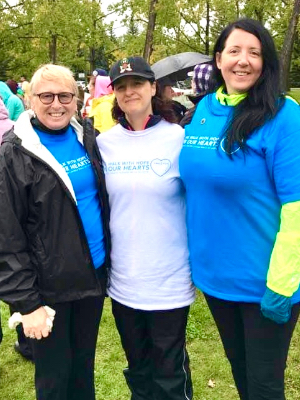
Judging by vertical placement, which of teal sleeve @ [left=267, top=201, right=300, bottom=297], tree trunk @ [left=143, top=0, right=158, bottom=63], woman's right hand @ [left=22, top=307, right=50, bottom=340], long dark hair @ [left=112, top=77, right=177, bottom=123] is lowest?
woman's right hand @ [left=22, top=307, right=50, bottom=340]

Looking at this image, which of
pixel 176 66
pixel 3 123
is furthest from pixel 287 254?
pixel 176 66

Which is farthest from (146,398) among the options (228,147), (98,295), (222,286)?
(228,147)

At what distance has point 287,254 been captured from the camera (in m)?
1.86

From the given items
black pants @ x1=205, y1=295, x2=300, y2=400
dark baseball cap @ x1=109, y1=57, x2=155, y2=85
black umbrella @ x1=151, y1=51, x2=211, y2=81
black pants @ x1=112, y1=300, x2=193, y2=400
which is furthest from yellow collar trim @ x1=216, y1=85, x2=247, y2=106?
black umbrella @ x1=151, y1=51, x2=211, y2=81

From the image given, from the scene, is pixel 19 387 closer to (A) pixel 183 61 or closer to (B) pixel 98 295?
(B) pixel 98 295

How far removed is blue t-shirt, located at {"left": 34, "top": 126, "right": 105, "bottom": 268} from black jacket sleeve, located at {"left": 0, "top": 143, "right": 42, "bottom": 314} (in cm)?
20

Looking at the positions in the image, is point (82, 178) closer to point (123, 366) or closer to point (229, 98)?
point (229, 98)

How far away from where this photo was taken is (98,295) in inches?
90.9

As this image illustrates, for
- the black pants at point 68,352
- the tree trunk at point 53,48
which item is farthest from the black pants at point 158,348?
the tree trunk at point 53,48

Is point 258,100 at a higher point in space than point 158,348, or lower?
higher

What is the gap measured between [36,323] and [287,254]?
1.16m

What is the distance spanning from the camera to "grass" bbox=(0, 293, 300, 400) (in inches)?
122

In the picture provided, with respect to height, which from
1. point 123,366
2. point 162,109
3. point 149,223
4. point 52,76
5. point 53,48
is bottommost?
point 123,366

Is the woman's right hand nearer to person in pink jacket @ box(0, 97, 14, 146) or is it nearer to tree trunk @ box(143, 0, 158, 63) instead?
person in pink jacket @ box(0, 97, 14, 146)
